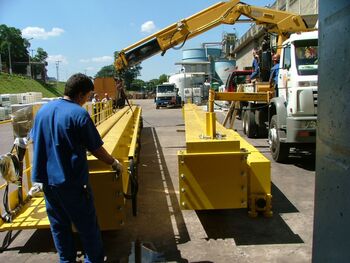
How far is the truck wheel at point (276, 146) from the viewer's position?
26.6ft

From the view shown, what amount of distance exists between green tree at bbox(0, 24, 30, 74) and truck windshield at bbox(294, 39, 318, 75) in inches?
4296

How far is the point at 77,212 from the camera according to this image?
3.27 meters

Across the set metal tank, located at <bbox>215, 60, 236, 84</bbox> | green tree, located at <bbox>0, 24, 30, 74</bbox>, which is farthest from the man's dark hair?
green tree, located at <bbox>0, 24, 30, 74</bbox>

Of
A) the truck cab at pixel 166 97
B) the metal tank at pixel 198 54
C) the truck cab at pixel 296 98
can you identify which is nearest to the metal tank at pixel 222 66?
the metal tank at pixel 198 54

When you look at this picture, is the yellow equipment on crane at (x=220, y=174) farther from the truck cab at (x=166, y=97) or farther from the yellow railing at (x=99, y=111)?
the truck cab at (x=166, y=97)

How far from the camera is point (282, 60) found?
8.59m

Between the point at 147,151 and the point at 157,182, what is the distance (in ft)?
11.4

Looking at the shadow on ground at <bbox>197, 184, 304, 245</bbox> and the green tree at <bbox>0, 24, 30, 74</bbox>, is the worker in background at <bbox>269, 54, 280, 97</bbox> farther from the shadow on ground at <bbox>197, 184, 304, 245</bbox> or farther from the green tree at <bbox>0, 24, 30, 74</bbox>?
the green tree at <bbox>0, 24, 30, 74</bbox>

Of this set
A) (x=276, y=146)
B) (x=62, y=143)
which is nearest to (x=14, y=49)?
(x=276, y=146)

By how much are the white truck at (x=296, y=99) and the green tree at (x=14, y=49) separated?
109m

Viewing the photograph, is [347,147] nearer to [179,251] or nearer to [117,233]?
[179,251]

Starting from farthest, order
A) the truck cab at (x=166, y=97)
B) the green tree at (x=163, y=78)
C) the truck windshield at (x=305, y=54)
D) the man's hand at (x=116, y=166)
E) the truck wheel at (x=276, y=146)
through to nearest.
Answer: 1. the green tree at (x=163, y=78)
2. the truck cab at (x=166, y=97)
3. the truck wheel at (x=276, y=146)
4. the truck windshield at (x=305, y=54)
5. the man's hand at (x=116, y=166)

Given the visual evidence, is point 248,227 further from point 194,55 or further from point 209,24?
point 194,55

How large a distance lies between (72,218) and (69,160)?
1.69 feet
